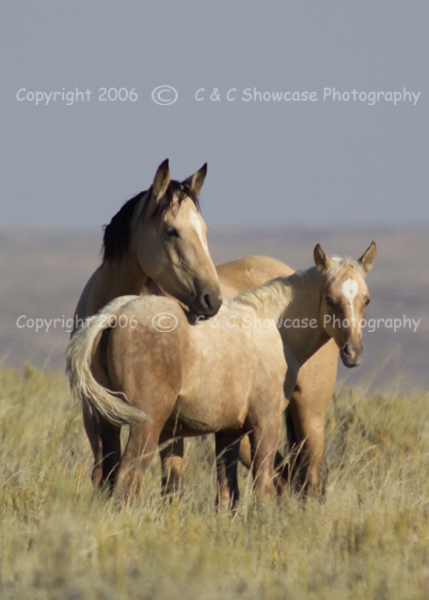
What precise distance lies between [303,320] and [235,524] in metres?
1.62

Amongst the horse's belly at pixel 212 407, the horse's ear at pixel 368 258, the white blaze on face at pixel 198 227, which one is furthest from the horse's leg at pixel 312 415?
the white blaze on face at pixel 198 227

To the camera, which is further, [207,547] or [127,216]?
[127,216]

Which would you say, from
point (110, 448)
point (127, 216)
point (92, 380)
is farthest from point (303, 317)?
point (92, 380)

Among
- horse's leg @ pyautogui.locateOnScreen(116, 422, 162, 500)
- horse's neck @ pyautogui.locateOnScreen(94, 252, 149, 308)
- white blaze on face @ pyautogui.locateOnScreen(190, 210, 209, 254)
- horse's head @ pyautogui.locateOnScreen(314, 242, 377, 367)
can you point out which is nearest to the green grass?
horse's leg @ pyautogui.locateOnScreen(116, 422, 162, 500)

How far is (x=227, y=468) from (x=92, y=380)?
144 centimetres

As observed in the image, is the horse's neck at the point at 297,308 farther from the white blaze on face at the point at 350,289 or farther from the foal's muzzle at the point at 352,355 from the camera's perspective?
the foal's muzzle at the point at 352,355

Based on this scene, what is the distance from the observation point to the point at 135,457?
13.4 ft

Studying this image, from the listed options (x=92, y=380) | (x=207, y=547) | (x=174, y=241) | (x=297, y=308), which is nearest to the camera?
(x=207, y=547)

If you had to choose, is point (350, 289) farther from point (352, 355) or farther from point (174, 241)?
point (174, 241)

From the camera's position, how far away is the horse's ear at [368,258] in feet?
16.9

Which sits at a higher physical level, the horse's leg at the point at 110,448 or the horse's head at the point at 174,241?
the horse's head at the point at 174,241

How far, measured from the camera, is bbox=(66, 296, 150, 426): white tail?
3.98 m

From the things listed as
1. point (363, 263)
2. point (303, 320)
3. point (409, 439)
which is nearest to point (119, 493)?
point (303, 320)

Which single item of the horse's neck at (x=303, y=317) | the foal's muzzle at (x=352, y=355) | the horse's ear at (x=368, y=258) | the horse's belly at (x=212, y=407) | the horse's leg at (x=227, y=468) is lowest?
the horse's leg at (x=227, y=468)
